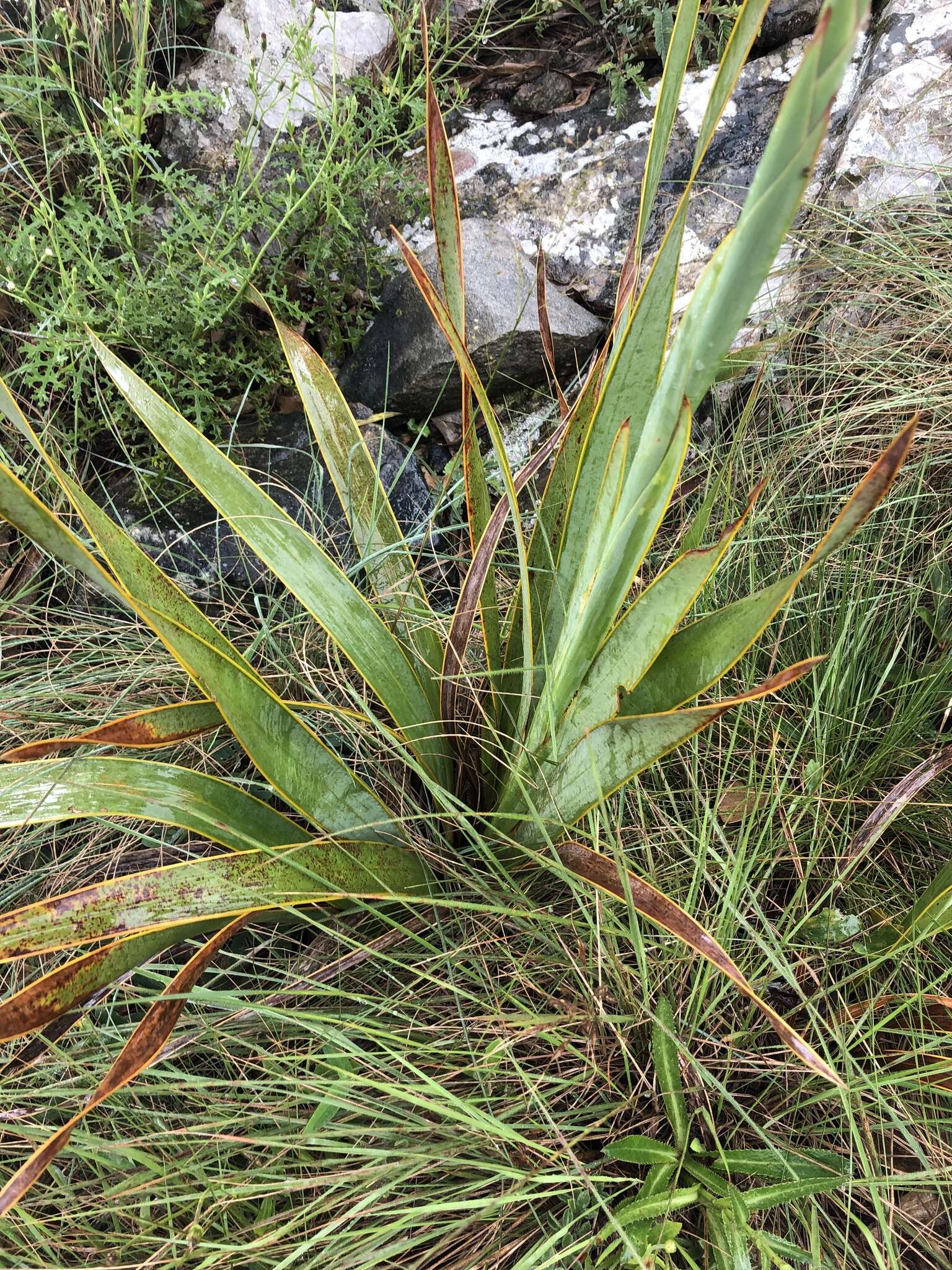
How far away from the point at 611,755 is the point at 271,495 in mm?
961

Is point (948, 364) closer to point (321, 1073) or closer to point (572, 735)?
point (572, 735)

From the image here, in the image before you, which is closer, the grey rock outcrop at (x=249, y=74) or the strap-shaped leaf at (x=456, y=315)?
the strap-shaped leaf at (x=456, y=315)

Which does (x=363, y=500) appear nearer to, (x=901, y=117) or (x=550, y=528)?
(x=550, y=528)

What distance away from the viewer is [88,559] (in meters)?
0.76

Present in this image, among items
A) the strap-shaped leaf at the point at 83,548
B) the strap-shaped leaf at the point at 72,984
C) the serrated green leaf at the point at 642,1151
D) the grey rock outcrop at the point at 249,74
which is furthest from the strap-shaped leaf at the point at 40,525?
the grey rock outcrop at the point at 249,74

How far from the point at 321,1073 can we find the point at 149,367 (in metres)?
1.24

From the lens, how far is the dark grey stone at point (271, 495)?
4.95ft

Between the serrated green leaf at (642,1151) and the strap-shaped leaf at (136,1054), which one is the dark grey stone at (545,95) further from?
the serrated green leaf at (642,1151)

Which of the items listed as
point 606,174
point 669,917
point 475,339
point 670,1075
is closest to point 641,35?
point 606,174

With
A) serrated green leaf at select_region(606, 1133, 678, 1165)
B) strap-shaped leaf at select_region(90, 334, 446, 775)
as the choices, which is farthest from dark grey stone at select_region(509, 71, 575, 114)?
serrated green leaf at select_region(606, 1133, 678, 1165)

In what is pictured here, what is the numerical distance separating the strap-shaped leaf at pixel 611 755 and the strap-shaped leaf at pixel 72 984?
0.41m

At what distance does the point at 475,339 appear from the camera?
1.67 meters

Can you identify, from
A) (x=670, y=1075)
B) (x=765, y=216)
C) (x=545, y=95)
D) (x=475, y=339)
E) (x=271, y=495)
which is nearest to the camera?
(x=765, y=216)

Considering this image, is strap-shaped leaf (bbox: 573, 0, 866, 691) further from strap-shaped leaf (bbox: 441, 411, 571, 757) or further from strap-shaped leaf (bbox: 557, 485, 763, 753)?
strap-shaped leaf (bbox: 441, 411, 571, 757)
